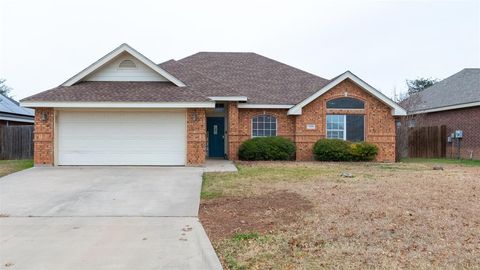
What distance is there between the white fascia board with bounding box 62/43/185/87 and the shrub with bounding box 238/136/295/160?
4.19 meters

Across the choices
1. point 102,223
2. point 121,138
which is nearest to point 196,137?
point 121,138

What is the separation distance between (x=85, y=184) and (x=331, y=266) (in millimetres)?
8191

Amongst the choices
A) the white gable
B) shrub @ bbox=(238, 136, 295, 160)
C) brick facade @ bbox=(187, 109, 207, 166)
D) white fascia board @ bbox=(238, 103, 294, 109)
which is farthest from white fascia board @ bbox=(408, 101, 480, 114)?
the white gable

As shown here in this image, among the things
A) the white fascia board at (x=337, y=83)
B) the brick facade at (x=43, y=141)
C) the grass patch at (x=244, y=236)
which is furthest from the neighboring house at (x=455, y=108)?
the brick facade at (x=43, y=141)

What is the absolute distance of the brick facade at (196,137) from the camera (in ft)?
49.0

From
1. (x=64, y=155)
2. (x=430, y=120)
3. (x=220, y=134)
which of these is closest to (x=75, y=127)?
(x=64, y=155)

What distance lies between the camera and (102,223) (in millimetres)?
7039

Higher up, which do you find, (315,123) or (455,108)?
(455,108)

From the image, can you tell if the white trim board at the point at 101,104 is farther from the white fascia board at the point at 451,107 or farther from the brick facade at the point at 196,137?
the white fascia board at the point at 451,107

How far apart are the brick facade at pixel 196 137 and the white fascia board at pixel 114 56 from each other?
5.96 feet

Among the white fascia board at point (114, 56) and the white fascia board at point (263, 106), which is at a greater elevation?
the white fascia board at point (114, 56)

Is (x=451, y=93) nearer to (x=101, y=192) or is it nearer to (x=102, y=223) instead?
(x=101, y=192)

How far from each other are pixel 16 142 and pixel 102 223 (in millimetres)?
15961

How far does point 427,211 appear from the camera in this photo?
7410 millimetres
